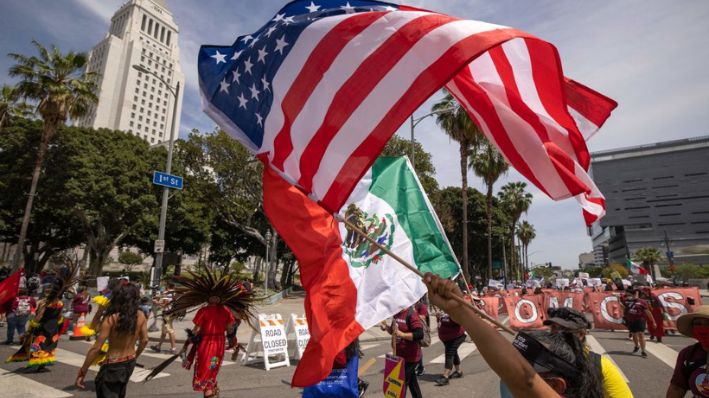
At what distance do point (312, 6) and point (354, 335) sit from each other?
3.11 metres

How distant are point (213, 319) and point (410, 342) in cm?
312

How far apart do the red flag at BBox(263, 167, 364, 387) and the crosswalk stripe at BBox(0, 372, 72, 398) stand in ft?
19.6

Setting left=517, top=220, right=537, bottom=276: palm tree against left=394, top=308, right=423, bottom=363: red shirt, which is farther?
left=517, top=220, right=537, bottom=276: palm tree

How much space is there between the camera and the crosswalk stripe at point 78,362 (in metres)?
8.27

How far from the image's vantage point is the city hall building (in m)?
138

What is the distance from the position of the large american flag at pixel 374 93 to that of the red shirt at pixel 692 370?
146 centimetres

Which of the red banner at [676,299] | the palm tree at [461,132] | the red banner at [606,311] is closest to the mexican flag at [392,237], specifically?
the red banner at [606,311]

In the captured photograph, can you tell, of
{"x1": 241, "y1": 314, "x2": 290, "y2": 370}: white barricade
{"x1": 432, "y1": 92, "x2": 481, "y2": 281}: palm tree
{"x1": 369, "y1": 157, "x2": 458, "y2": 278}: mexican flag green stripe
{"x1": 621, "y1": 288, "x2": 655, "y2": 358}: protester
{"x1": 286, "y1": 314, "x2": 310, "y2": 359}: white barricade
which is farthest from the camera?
{"x1": 432, "y1": 92, "x2": 481, "y2": 281}: palm tree

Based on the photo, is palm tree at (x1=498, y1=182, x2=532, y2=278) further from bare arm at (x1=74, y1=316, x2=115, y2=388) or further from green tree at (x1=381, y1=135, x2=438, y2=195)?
bare arm at (x1=74, y1=316, x2=115, y2=388)

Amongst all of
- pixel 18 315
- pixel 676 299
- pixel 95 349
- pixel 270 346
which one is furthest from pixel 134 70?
pixel 676 299

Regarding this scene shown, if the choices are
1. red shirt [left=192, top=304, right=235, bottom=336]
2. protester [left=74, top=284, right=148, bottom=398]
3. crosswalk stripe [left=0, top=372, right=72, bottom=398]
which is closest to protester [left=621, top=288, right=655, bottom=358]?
red shirt [left=192, top=304, right=235, bottom=336]

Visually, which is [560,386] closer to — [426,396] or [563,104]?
[563,104]

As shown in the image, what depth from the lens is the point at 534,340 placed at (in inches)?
74.4

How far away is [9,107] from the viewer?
88.8ft
